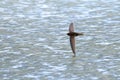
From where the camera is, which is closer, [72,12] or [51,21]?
[51,21]

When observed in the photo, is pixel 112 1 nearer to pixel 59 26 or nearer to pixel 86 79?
pixel 59 26

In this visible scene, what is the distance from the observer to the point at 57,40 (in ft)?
11.4

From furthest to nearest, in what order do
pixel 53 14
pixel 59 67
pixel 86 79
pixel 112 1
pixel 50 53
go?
pixel 112 1
pixel 53 14
pixel 50 53
pixel 59 67
pixel 86 79

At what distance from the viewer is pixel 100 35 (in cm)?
354

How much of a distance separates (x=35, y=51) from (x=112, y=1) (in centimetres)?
157

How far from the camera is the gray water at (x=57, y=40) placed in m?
2.81

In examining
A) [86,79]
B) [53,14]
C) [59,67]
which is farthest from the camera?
[53,14]

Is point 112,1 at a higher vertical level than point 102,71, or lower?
higher

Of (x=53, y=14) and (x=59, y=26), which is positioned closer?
(x=59, y=26)

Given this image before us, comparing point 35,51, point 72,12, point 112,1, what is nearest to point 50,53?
point 35,51

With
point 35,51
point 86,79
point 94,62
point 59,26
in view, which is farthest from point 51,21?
point 86,79

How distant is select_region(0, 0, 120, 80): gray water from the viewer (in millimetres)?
2812

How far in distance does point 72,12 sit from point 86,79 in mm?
1658

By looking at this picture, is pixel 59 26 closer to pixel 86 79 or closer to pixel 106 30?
pixel 106 30
